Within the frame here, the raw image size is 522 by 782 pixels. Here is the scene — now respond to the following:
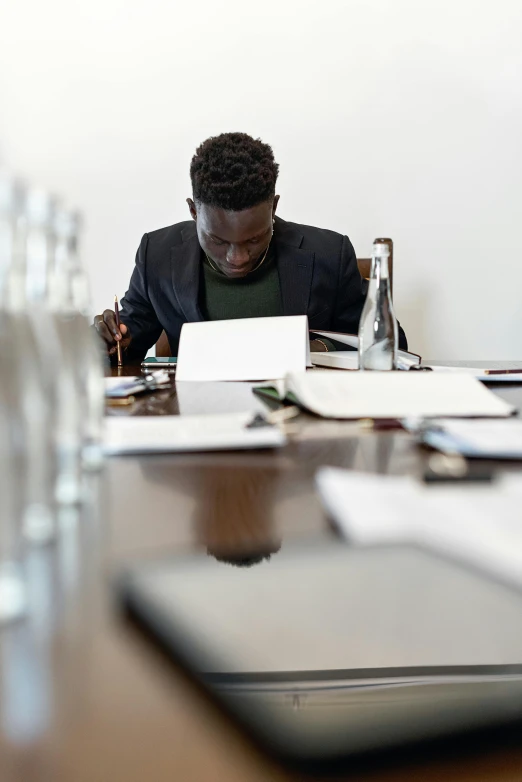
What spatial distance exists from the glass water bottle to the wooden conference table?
547 mm

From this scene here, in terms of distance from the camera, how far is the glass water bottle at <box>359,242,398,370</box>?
3.71 feet

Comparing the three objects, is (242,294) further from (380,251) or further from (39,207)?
(39,207)

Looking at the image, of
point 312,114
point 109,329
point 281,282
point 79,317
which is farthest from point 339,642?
point 312,114

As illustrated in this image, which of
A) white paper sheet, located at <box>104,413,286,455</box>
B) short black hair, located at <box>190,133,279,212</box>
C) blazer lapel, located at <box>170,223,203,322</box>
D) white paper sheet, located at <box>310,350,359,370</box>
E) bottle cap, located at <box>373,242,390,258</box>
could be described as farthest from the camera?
blazer lapel, located at <box>170,223,203,322</box>

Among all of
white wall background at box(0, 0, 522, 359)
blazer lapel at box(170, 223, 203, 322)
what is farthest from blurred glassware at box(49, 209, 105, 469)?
white wall background at box(0, 0, 522, 359)

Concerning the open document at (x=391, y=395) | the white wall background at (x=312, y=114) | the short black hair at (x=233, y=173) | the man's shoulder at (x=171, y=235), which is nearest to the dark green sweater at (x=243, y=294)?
the man's shoulder at (x=171, y=235)

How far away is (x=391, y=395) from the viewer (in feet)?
2.93

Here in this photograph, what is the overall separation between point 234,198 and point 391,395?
83 cm

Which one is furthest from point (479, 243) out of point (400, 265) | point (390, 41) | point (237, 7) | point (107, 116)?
point (107, 116)

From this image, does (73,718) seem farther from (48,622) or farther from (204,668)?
(204,668)

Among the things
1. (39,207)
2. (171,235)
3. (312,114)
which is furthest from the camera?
(312,114)

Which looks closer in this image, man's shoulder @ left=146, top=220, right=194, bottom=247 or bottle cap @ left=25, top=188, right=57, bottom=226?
bottle cap @ left=25, top=188, right=57, bottom=226

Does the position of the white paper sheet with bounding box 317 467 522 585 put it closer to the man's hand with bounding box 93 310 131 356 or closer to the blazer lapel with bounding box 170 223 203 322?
the man's hand with bounding box 93 310 131 356

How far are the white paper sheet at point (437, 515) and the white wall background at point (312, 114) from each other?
197 cm
